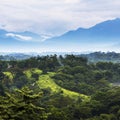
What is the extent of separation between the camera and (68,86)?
Answer: 80.6m

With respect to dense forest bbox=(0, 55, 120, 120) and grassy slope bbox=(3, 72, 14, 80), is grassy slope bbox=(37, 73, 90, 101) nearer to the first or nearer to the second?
dense forest bbox=(0, 55, 120, 120)

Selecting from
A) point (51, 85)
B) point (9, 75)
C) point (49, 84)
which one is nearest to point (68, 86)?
point (51, 85)

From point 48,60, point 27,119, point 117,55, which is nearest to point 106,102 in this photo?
point 27,119

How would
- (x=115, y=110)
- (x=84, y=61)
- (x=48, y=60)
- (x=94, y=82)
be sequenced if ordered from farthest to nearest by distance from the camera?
(x=84, y=61)
(x=48, y=60)
(x=94, y=82)
(x=115, y=110)

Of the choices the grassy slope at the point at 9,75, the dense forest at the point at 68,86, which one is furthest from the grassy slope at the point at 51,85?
the grassy slope at the point at 9,75

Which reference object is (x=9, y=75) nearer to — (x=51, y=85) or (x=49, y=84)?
(x=49, y=84)

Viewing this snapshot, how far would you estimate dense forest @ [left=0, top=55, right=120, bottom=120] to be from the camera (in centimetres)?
5069

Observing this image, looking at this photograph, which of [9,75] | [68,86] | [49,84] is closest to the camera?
[68,86]

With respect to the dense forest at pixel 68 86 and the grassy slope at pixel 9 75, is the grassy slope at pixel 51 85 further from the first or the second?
the grassy slope at pixel 9 75

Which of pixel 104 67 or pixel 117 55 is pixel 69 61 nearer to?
pixel 104 67

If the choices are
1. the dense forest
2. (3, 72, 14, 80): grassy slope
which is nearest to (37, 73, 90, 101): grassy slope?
the dense forest

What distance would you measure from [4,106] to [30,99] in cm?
178

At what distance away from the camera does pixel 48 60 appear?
101m

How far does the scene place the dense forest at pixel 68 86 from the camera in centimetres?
5069
